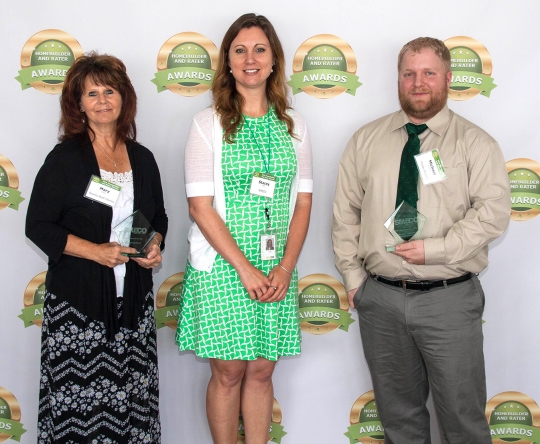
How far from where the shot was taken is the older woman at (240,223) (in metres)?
2.33

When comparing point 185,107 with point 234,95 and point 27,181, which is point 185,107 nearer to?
point 234,95

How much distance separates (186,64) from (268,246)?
975 mm

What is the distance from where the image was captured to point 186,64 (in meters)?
2.73

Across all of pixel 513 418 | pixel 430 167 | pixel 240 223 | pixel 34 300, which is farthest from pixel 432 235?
pixel 34 300

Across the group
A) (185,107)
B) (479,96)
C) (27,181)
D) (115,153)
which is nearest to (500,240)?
(479,96)

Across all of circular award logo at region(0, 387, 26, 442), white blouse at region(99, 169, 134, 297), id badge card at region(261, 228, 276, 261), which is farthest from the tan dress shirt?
circular award logo at region(0, 387, 26, 442)

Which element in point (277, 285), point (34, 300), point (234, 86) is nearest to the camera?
point (277, 285)

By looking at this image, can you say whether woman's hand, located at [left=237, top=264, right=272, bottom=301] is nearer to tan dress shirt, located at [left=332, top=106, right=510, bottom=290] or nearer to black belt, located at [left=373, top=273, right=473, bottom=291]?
tan dress shirt, located at [left=332, top=106, right=510, bottom=290]

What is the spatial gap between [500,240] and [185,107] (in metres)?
1.60

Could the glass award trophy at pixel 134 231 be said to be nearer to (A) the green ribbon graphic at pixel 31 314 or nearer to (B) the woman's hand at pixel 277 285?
(B) the woman's hand at pixel 277 285

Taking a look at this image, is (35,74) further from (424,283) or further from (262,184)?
(424,283)

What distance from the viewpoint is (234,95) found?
7.98 ft

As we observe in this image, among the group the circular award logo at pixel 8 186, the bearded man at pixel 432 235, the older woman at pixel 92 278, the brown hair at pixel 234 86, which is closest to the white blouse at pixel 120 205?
the older woman at pixel 92 278

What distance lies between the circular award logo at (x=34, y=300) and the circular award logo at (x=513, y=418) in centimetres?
220
